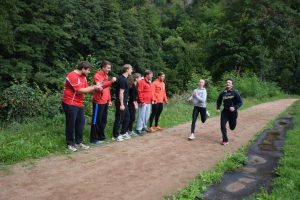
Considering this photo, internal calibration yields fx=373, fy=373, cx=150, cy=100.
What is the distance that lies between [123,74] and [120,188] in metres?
4.13

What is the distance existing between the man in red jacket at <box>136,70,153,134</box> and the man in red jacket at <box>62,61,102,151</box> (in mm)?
2725

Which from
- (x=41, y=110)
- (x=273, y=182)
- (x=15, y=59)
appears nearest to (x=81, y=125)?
(x=41, y=110)

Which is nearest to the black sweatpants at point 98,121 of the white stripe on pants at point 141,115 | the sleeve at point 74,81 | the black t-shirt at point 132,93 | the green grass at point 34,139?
the green grass at point 34,139

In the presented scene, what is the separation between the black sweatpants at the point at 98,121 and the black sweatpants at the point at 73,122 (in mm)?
610

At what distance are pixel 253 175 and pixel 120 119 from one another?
153 inches

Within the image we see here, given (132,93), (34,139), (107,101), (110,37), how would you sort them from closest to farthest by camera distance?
(34,139)
(107,101)
(132,93)
(110,37)

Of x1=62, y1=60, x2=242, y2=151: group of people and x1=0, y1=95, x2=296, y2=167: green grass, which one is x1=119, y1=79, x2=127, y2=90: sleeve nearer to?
x1=62, y1=60, x2=242, y2=151: group of people

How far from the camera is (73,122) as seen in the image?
8141mm

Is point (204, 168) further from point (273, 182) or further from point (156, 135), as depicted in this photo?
point (156, 135)

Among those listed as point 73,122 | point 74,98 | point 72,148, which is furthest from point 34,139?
point 74,98

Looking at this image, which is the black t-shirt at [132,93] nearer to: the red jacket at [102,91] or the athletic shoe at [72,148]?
the red jacket at [102,91]

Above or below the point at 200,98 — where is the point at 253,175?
below

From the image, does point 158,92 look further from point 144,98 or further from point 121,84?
point 121,84

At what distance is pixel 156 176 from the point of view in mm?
6828
